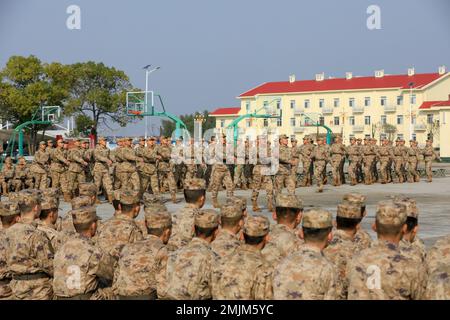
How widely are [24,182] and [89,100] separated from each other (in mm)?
34520

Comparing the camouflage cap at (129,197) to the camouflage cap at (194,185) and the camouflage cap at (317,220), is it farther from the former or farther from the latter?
the camouflage cap at (317,220)

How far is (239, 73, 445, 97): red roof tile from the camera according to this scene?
86.6 meters

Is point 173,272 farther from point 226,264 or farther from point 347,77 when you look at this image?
point 347,77

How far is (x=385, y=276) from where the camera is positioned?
5023 millimetres

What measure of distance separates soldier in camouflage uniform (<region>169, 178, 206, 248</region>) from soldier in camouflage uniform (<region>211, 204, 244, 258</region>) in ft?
2.30

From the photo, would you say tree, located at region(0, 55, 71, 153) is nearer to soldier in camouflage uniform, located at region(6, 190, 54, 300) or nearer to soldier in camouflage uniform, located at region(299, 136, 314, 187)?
soldier in camouflage uniform, located at region(299, 136, 314, 187)

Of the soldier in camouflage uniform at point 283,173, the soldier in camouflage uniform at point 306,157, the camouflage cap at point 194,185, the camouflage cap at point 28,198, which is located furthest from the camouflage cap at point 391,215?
the soldier in camouflage uniform at point 306,157

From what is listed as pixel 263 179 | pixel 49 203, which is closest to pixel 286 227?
pixel 49 203

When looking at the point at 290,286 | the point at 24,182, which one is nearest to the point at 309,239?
the point at 290,286

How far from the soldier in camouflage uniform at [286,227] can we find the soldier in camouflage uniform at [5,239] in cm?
249

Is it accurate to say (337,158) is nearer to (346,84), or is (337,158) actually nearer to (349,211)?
(349,211)

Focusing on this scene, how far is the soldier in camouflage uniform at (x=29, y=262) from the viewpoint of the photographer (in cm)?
665

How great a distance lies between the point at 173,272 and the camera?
225 inches
